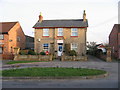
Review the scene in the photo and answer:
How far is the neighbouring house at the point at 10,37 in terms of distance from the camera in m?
32.4

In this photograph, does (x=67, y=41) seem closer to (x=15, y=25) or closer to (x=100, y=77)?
(x=15, y=25)

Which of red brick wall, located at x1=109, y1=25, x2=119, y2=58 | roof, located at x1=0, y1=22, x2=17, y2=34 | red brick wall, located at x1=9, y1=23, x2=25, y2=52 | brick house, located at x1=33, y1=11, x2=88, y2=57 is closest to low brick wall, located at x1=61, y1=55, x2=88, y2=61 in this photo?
brick house, located at x1=33, y1=11, x2=88, y2=57

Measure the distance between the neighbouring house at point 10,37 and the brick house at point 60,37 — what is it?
21.7ft

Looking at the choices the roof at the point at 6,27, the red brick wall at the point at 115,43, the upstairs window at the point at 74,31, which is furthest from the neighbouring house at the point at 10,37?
the red brick wall at the point at 115,43

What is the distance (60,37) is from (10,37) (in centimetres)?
1130

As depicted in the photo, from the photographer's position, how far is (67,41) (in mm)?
28703

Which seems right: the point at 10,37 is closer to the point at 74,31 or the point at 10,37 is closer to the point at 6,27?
the point at 6,27

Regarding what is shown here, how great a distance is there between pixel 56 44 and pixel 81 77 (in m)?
18.4

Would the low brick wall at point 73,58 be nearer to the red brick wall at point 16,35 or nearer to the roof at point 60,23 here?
the roof at point 60,23

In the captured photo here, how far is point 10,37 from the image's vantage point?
3344 cm

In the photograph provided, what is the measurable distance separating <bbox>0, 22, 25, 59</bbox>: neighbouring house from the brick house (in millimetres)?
6601

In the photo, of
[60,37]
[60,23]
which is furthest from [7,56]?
[60,23]

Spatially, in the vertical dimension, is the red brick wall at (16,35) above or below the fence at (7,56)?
above

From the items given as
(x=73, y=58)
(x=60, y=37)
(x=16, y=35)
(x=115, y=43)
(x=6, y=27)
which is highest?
(x=6, y=27)
